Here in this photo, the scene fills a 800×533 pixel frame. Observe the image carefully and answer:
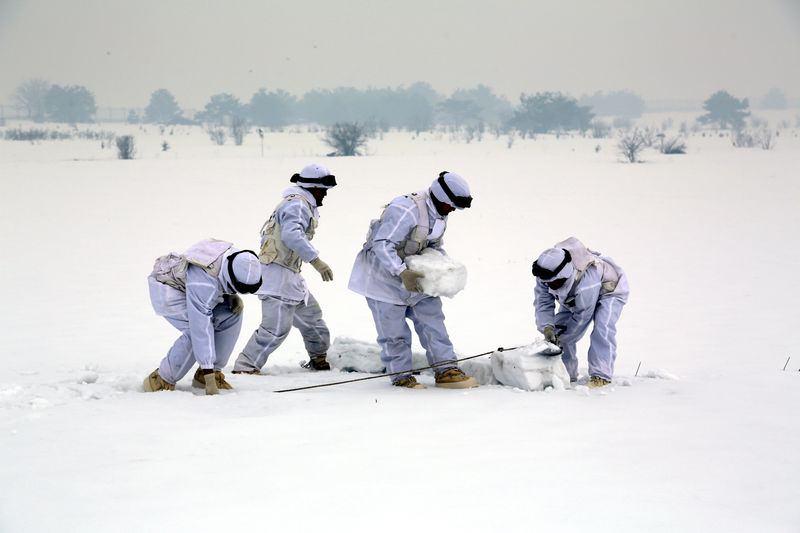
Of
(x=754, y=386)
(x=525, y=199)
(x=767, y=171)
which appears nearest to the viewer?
(x=754, y=386)

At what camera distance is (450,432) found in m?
5.13

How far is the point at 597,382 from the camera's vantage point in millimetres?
6410

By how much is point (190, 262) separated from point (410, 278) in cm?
141

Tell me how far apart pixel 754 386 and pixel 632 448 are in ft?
6.48

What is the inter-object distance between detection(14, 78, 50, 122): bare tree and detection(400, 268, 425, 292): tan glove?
200 ft

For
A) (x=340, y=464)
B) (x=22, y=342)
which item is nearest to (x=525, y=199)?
(x=22, y=342)

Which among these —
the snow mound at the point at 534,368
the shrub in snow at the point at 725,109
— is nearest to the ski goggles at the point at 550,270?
the snow mound at the point at 534,368

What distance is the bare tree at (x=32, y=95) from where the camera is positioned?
63.1m

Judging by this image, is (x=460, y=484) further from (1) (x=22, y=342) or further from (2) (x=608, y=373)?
(1) (x=22, y=342)

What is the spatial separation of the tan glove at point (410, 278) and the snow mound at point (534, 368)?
741 millimetres

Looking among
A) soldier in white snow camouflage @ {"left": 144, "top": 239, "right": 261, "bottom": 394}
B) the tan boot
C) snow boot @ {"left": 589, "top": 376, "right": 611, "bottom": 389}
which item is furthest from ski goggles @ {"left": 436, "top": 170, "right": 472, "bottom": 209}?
the tan boot

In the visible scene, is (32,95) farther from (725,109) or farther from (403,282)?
(403,282)

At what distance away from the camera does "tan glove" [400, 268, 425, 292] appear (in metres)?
6.29

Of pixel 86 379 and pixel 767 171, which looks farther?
pixel 767 171
